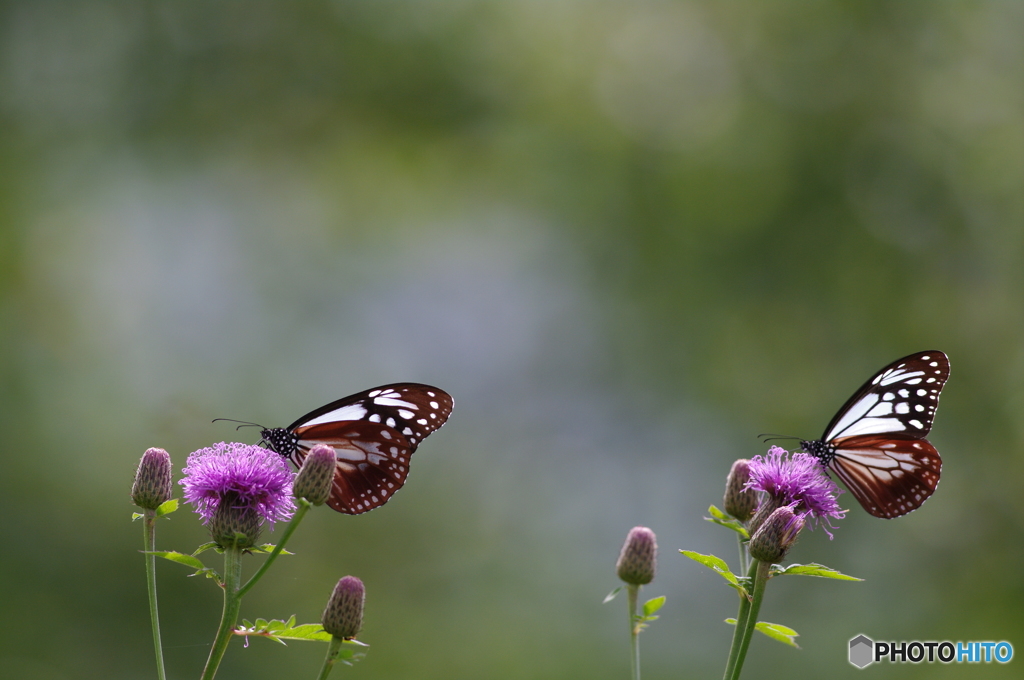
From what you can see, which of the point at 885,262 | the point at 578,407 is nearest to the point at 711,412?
the point at 578,407

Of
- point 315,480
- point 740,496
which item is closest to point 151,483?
point 315,480

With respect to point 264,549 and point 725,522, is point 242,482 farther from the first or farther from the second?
point 725,522

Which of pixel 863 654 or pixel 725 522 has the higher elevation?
pixel 863 654

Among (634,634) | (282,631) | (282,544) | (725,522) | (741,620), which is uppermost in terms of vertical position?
(725,522)

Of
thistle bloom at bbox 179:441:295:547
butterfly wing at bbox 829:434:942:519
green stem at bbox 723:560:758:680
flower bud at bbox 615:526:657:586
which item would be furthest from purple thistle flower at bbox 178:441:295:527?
butterfly wing at bbox 829:434:942:519

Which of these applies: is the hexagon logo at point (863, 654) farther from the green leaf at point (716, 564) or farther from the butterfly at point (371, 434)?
the butterfly at point (371, 434)

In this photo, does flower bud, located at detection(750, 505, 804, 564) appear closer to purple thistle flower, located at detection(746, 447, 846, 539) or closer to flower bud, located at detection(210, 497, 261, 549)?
purple thistle flower, located at detection(746, 447, 846, 539)

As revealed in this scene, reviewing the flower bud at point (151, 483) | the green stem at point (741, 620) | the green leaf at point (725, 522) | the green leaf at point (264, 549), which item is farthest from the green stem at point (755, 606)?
the flower bud at point (151, 483)
